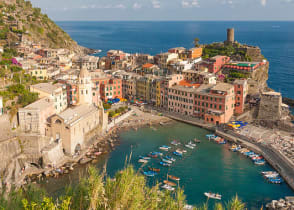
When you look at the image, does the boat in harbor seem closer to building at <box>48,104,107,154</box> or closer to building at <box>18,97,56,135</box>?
building at <box>48,104,107,154</box>

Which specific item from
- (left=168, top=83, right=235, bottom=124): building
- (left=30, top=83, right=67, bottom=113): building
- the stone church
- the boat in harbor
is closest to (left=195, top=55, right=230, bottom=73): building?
(left=168, top=83, right=235, bottom=124): building

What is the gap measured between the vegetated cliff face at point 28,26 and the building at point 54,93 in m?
41.5

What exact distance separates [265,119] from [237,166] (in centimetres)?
1550

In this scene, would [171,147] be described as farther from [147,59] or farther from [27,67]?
[147,59]

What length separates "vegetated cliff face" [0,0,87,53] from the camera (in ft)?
291

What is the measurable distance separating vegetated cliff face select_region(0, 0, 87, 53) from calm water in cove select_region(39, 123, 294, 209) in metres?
54.5

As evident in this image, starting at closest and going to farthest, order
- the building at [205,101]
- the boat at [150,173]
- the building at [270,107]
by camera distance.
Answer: the boat at [150,173] < the building at [205,101] < the building at [270,107]

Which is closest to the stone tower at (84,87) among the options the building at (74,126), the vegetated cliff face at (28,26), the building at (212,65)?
the building at (74,126)

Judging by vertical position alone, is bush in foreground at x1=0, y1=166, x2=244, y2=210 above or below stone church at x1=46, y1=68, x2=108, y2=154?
above

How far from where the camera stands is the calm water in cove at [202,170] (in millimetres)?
33781

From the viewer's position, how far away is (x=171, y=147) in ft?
146

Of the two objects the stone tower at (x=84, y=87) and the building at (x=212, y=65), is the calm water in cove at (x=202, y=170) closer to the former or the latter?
the stone tower at (x=84, y=87)

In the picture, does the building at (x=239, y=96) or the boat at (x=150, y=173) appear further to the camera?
the building at (x=239, y=96)

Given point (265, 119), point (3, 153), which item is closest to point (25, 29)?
point (3, 153)
